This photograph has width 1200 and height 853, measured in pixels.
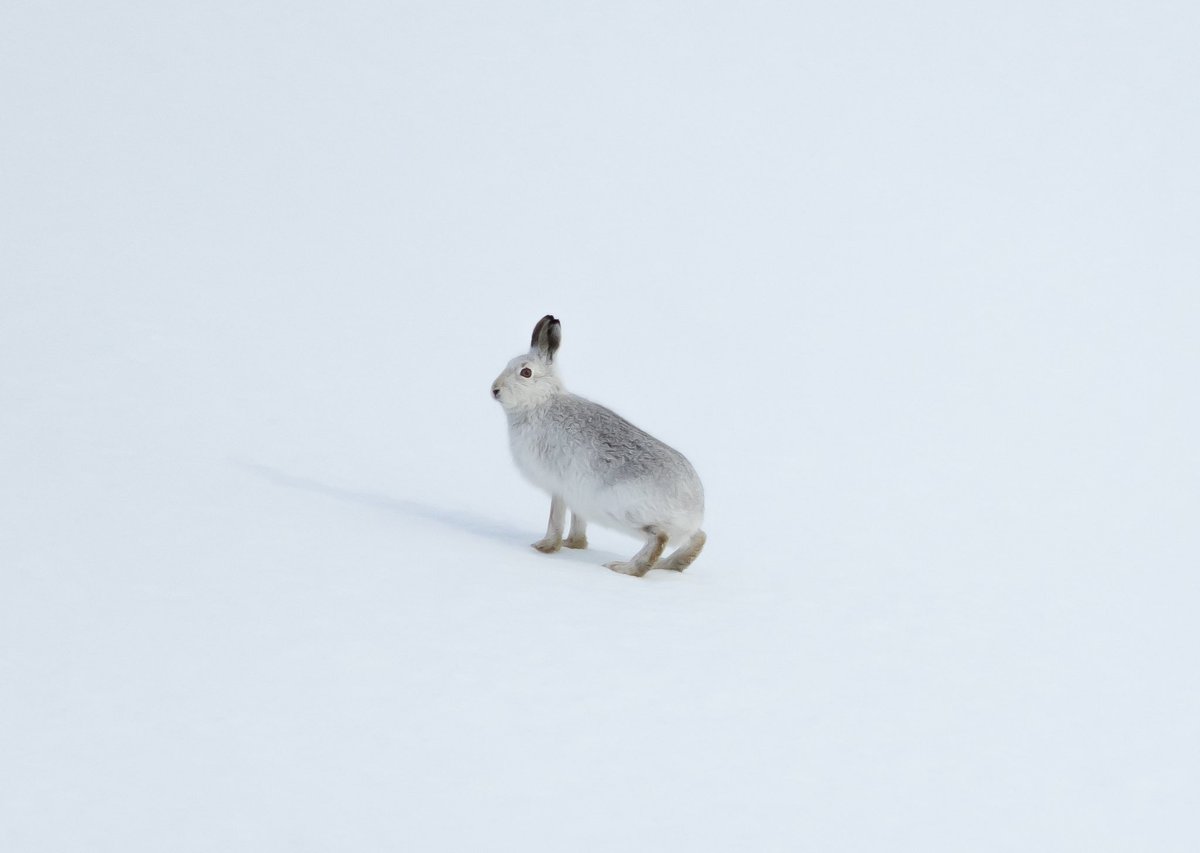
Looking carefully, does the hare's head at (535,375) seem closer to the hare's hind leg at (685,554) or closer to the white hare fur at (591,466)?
the white hare fur at (591,466)

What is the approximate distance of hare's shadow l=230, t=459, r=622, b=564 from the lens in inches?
408

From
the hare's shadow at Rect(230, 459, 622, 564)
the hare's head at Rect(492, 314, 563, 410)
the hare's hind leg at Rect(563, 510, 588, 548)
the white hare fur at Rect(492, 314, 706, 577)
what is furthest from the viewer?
the hare's hind leg at Rect(563, 510, 588, 548)

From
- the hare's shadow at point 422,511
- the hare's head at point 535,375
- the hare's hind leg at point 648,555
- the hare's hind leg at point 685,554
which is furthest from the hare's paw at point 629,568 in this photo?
the hare's head at point 535,375

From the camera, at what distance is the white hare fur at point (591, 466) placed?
963cm

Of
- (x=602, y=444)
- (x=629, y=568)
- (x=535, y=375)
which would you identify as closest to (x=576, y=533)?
(x=629, y=568)

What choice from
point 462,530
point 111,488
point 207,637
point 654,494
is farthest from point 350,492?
point 207,637

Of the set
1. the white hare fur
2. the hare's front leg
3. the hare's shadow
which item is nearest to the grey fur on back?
the white hare fur

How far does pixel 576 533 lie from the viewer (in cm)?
1047

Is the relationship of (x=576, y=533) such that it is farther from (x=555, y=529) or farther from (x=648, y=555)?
(x=648, y=555)

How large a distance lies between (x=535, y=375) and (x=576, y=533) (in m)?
1.22

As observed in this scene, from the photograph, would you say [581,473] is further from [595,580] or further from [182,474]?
[182,474]

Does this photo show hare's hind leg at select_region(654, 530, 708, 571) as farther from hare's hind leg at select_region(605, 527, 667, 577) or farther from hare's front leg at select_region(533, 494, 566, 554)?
hare's front leg at select_region(533, 494, 566, 554)

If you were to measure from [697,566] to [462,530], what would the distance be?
183 cm

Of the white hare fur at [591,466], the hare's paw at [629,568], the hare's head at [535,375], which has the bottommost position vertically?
the hare's paw at [629,568]
